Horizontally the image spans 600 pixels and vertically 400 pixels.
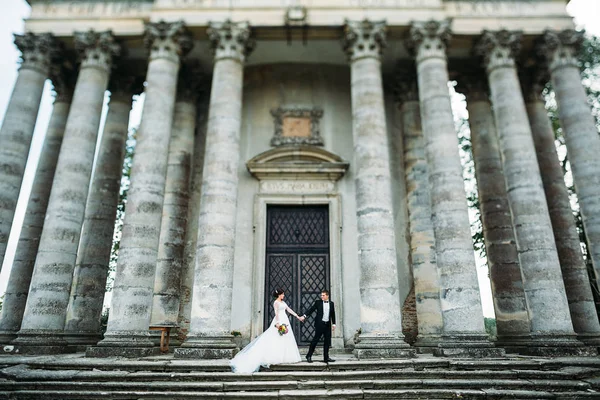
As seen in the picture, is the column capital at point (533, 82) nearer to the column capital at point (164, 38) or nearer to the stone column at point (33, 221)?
the column capital at point (164, 38)

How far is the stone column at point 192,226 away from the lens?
14.0 meters

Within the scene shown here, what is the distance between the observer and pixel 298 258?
14688 millimetres

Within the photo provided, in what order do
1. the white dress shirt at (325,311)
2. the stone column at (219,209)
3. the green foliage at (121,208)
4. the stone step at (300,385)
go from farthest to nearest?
1. the green foliage at (121,208)
2. the stone column at (219,209)
3. the white dress shirt at (325,311)
4. the stone step at (300,385)

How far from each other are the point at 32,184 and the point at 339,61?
1156cm

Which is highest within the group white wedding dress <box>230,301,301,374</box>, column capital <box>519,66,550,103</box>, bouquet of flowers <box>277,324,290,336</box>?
column capital <box>519,66,550,103</box>

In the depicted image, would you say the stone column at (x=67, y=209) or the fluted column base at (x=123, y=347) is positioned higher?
the stone column at (x=67, y=209)

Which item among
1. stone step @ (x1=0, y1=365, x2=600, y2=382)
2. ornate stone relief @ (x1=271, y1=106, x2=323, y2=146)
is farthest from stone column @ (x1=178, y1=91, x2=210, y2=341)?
stone step @ (x1=0, y1=365, x2=600, y2=382)

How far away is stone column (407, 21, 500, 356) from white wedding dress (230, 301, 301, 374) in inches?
147

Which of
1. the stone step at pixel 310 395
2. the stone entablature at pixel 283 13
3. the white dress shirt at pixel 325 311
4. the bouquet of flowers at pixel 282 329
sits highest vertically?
the stone entablature at pixel 283 13

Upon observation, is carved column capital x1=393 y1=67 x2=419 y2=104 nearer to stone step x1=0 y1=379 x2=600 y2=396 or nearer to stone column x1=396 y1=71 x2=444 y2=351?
stone column x1=396 y1=71 x2=444 y2=351

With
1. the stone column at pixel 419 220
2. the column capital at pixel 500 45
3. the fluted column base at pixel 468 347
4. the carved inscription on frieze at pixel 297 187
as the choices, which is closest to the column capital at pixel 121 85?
the carved inscription on frieze at pixel 297 187

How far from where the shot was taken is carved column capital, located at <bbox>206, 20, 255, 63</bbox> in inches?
538

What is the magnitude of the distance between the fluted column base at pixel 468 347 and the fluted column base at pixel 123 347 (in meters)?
7.06

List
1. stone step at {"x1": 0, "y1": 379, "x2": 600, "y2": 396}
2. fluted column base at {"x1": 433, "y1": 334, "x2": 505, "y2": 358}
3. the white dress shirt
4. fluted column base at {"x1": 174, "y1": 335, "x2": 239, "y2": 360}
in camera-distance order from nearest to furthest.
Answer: stone step at {"x1": 0, "y1": 379, "x2": 600, "y2": 396} → the white dress shirt → fluted column base at {"x1": 174, "y1": 335, "x2": 239, "y2": 360} → fluted column base at {"x1": 433, "y1": 334, "x2": 505, "y2": 358}
